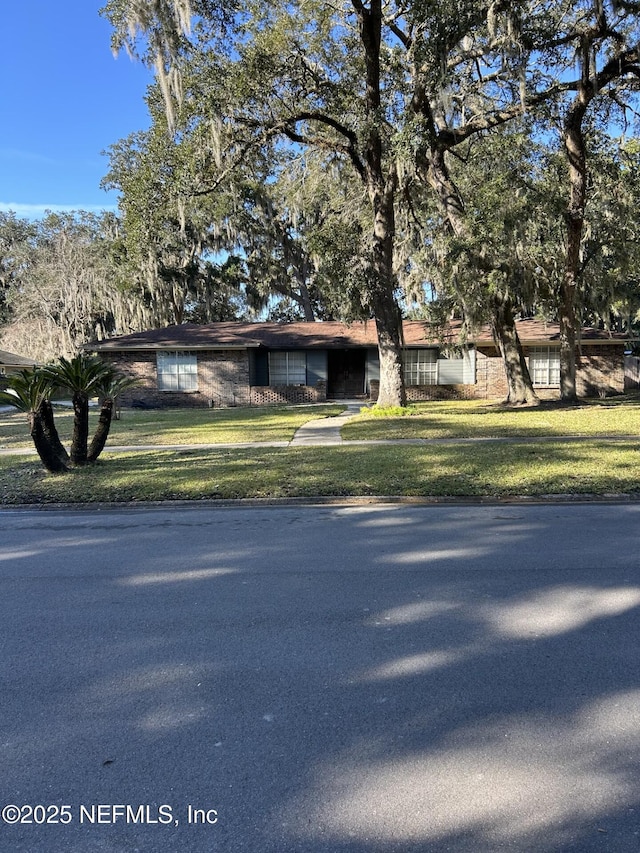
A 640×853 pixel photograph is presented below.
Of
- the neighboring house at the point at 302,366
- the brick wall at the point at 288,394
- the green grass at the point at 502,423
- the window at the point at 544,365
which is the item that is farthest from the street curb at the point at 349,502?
the window at the point at 544,365

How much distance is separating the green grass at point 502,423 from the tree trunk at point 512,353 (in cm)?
74

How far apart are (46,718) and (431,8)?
1505 centimetres

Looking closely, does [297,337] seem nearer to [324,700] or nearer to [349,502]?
[349,502]

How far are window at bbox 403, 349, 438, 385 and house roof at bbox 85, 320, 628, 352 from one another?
565mm

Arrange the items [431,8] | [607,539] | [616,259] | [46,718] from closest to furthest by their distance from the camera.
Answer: [46,718] < [607,539] < [431,8] < [616,259]

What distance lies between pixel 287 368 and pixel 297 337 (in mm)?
1740

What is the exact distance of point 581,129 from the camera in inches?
714

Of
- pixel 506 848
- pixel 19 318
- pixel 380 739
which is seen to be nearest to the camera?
pixel 506 848

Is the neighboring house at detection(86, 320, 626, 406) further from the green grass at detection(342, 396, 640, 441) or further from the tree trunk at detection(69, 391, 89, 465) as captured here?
the tree trunk at detection(69, 391, 89, 465)

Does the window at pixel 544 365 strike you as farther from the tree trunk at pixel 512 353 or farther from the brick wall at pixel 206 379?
the brick wall at pixel 206 379

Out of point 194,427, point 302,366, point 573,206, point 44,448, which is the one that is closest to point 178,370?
point 302,366

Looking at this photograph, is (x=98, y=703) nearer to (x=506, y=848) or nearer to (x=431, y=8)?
(x=506, y=848)

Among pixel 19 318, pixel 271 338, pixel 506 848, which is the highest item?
pixel 19 318

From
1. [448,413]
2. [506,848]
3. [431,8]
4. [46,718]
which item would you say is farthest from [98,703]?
[448,413]
